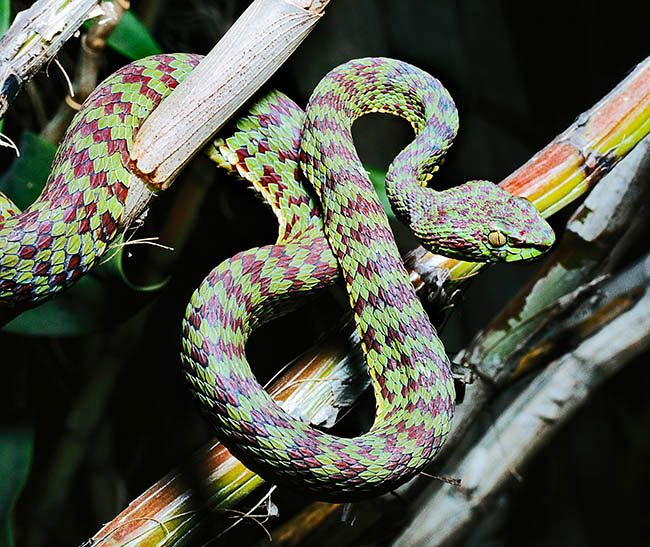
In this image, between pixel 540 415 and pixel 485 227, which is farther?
pixel 540 415

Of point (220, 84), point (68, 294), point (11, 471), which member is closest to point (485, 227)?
point (220, 84)

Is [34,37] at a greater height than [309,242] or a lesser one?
greater

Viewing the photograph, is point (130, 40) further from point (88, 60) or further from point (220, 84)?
point (220, 84)

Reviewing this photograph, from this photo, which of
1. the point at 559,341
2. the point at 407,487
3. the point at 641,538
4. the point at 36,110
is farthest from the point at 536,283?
the point at 641,538

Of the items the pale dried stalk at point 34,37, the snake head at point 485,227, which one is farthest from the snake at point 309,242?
the pale dried stalk at point 34,37

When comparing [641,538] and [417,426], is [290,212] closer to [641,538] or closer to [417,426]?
[417,426]

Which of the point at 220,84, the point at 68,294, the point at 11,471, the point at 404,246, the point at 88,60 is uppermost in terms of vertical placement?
the point at 88,60

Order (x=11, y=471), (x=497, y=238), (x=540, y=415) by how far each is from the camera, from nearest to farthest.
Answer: (x=497, y=238) < (x=11, y=471) < (x=540, y=415)
